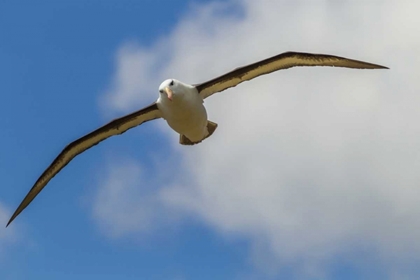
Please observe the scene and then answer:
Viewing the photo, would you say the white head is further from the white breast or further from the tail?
the tail

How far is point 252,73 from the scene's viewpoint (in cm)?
2903

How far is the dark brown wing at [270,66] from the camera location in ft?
93.1

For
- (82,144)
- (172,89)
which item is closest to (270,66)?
(172,89)

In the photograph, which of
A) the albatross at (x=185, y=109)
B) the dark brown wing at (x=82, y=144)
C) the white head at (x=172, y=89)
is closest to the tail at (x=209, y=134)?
the albatross at (x=185, y=109)

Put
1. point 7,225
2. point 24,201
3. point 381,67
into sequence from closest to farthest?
point 381,67 < point 7,225 < point 24,201

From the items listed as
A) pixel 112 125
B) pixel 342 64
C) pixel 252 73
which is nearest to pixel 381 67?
pixel 342 64

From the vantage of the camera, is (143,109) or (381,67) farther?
(143,109)

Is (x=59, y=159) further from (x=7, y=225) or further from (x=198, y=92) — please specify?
(x=198, y=92)

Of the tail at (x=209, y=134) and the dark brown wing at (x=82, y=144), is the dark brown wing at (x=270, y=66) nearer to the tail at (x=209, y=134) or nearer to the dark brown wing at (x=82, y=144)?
the tail at (x=209, y=134)

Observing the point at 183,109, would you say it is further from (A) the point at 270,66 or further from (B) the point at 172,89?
(A) the point at 270,66

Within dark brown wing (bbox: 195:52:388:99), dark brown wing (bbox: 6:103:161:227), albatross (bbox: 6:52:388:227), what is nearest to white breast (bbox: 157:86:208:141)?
albatross (bbox: 6:52:388:227)

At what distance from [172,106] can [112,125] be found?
3.90m

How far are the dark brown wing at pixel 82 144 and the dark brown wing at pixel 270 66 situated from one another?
2218mm

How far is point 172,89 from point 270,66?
368 cm
